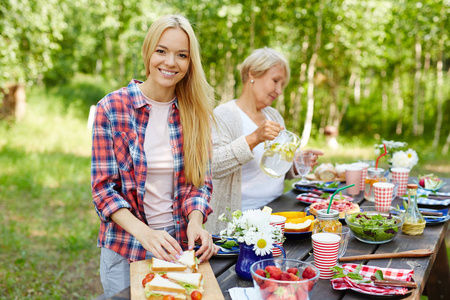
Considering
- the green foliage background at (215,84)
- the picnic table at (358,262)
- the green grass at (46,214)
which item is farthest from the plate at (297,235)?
the green grass at (46,214)

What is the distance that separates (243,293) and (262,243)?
0.60 ft

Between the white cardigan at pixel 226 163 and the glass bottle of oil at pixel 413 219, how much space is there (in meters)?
0.87

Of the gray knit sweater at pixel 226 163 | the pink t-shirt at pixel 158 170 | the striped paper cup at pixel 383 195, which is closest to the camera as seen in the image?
the pink t-shirt at pixel 158 170

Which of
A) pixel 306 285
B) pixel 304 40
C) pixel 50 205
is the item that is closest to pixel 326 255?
pixel 306 285

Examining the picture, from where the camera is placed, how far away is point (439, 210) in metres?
2.55

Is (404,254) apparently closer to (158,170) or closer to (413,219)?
(413,219)

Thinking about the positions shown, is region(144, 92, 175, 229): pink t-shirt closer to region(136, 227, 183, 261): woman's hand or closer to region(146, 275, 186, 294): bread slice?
region(136, 227, 183, 261): woman's hand

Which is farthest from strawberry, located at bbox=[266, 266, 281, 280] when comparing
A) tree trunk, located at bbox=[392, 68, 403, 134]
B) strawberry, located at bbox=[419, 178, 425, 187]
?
tree trunk, located at bbox=[392, 68, 403, 134]

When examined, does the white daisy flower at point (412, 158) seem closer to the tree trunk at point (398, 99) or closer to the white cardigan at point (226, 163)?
the white cardigan at point (226, 163)

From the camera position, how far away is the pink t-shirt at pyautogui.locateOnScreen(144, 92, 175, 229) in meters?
1.96

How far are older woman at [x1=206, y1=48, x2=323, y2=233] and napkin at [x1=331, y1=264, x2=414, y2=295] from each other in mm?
1045

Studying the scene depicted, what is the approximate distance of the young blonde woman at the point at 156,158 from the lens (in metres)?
1.78

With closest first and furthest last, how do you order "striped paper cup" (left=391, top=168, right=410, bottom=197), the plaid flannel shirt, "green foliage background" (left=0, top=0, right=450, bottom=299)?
the plaid flannel shirt → "striped paper cup" (left=391, top=168, right=410, bottom=197) → "green foliage background" (left=0, top=0, right=450, bottom=299)

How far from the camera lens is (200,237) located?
6.14 ft
